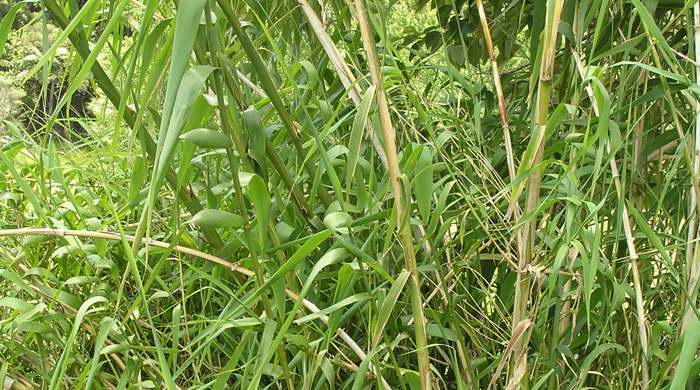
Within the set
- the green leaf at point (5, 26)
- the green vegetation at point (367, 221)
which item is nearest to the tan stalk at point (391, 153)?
the green vegetation at point (367, 221)

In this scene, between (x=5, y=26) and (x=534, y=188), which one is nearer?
(x=5, y=26)

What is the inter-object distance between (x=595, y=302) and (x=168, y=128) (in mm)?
439

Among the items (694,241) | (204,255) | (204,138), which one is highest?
(204,138)

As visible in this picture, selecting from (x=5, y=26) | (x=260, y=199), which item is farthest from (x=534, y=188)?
(x=5, y=26)

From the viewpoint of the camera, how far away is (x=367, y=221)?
58 cm

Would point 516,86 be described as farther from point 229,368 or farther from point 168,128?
point 168,128

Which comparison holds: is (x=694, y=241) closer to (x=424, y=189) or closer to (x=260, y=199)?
(x=424, y=189)

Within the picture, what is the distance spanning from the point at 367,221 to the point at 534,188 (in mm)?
116

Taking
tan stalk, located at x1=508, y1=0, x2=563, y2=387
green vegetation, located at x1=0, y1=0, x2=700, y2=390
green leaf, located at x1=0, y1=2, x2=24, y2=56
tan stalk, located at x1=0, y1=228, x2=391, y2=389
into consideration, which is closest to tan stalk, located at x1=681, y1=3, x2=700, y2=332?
green vegetation, located at x1=0, y1=0, x2=700, y2=390

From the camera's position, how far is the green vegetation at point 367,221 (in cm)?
52

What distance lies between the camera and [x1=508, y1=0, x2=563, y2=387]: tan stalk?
1.68 feet

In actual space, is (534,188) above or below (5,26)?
below

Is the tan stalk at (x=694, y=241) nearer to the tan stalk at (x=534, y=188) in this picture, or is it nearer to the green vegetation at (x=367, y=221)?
the green vegetation at (x=367, y=221)

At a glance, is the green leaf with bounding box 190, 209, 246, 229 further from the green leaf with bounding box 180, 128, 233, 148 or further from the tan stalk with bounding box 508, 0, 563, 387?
the tan stalk with bounding box 508, 0, 563, 387
